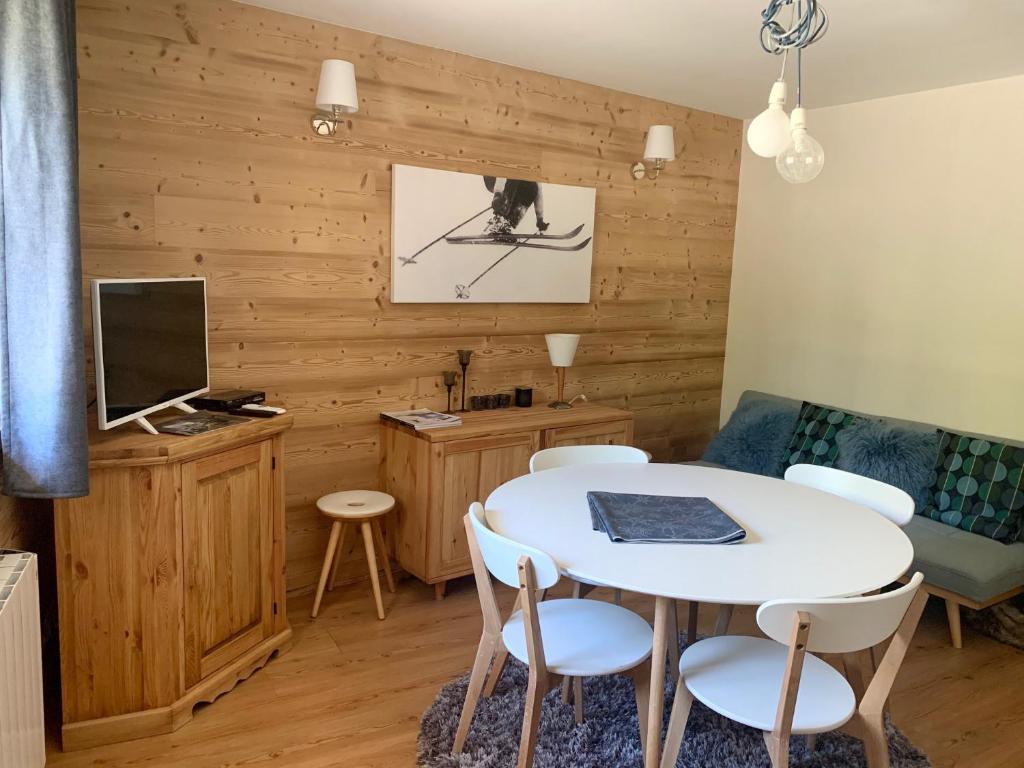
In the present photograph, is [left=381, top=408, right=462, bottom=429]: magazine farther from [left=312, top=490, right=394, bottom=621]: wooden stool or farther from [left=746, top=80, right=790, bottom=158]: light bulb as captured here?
[left=746, top=80, right=790, bottom=158]: light bulb

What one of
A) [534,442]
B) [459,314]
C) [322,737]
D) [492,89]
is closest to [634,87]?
[492,89]

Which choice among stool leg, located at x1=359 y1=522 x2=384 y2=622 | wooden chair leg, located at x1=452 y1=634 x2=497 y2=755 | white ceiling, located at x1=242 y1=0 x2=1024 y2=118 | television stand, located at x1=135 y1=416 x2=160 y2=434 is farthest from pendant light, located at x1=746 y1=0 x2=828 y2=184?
stool leg, located at x1=359 y1=522 x2=384 y2=622

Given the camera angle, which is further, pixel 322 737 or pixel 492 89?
pixel 492 89

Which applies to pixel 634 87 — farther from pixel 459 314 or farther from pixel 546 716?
pixel 546 716

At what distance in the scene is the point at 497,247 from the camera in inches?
145

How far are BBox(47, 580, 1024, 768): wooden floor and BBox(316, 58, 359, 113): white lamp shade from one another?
2047mm

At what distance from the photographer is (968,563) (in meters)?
3.01

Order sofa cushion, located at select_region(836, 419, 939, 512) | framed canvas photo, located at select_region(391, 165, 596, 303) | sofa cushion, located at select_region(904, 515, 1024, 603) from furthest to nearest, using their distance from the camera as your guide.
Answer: sofa cushion, located at select_region(836, 419, 939, 512) < framed canvas photo, located at select_region(391, 165, 596, 303) < sofa cushion, located at select_region(904, 515, 1024, 603)

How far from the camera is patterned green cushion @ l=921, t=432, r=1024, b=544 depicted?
3.25 m

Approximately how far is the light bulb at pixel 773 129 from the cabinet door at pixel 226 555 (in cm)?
187

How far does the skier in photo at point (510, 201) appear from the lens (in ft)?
11.9

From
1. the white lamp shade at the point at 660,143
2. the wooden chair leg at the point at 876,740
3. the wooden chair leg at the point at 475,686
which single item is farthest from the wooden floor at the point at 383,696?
the white lamp shade at the point at 660,143

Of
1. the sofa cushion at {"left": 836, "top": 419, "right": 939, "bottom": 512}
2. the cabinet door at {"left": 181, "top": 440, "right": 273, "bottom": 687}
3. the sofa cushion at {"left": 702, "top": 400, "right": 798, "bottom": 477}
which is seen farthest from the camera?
the sofa cushion at {"left": 702, "top": 400, "right": 798, "bottom": 477}

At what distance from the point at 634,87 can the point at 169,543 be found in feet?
10.3
